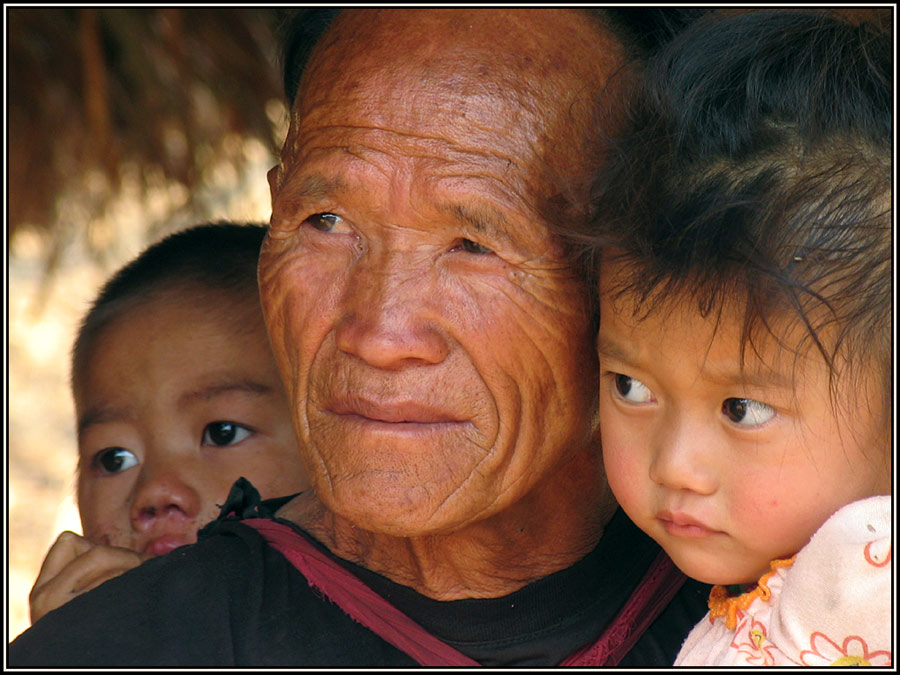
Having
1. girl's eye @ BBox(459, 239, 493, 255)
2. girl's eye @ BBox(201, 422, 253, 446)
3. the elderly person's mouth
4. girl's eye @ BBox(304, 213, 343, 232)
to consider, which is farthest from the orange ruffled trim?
girl's eye @ BBox(201, 422, 253, 446)


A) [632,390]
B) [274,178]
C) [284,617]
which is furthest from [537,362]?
[274,178]

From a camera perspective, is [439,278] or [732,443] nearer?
[732,443]

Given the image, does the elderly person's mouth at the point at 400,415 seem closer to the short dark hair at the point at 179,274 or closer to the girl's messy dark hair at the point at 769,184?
the girl's messy dark hair at the point at 769,184

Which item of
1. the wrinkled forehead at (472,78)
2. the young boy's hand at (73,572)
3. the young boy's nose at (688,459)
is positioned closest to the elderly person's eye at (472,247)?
the wrinkled forehead at (472,78)

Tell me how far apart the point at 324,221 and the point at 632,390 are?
65 cm

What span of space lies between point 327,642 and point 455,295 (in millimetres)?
643

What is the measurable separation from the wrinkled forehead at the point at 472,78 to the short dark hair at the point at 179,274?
1107 mm

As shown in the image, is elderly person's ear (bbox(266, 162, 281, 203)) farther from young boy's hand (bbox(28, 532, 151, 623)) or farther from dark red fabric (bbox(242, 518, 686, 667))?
young boy's hand (bbox(28, 532, 151, 623))

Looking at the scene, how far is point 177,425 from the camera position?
284 centimetres

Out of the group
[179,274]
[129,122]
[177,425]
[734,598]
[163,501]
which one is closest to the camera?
[734,598]

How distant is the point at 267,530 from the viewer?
2127mm

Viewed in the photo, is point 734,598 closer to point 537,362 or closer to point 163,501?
point 537,362

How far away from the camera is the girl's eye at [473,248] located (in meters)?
1.92

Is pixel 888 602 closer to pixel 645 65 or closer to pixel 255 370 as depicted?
pixel 645 65
